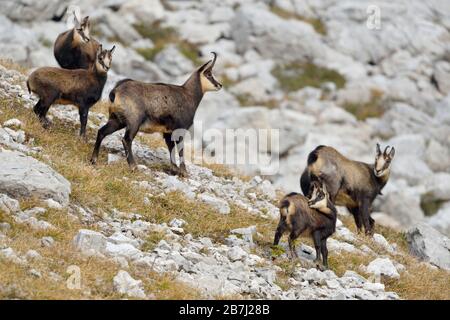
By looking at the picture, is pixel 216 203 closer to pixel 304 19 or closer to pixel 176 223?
pixel 176 223

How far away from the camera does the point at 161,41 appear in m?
47.0

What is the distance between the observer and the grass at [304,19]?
5116cm

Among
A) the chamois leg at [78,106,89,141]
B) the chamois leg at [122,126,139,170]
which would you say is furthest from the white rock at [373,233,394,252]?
the chamois leg at [78,106,89,141]

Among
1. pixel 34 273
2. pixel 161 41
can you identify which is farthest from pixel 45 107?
pixel 161 41

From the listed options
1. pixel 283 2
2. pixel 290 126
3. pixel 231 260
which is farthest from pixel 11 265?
pixel 283 2

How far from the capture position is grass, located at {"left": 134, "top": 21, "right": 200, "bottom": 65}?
45500mm

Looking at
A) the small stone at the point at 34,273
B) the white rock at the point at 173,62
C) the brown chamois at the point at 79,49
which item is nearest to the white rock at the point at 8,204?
the small stone at the point at 34,273

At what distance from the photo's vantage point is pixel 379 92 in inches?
1777

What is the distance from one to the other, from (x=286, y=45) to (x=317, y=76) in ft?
10.00

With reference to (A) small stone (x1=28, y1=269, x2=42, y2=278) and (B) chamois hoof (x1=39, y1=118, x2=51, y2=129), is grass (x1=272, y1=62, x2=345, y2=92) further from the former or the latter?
(A) small stone (x1=28, y1=269, x2=42, y2=278)

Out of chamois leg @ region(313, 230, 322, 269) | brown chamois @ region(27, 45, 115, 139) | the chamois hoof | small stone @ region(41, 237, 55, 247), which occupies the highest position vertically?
small stone @ region(41, 237, 55, 247)

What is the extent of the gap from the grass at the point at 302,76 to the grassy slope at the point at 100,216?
29.4 meters

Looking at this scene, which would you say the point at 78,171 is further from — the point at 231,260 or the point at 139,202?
the point at 231,260

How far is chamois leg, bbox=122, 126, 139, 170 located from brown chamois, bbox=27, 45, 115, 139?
131 centimetres
